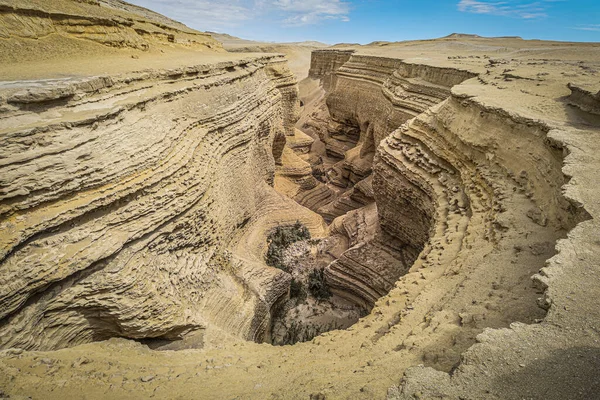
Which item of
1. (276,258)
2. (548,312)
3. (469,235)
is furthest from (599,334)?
(276,258)

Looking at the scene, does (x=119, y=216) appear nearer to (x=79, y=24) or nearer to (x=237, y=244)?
(x=237, y=244)

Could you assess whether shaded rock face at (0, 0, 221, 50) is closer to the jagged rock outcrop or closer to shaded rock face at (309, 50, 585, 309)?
the jagged rock outcrop

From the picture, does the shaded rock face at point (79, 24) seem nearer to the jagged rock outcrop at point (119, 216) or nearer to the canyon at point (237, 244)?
the canyon at point (237, 244)

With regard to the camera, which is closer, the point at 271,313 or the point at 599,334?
the point at 599,334

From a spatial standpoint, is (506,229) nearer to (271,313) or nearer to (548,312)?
(548,312)

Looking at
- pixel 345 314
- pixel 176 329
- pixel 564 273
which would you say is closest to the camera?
pixel 564 273

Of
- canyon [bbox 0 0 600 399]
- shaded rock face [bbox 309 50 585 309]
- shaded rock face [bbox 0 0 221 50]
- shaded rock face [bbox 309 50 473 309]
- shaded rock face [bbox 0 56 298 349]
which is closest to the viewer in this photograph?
canyon [bbox 0 0 600 399]

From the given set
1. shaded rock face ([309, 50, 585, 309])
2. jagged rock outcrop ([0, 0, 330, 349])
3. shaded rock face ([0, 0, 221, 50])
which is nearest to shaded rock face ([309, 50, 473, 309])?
shaded rock face ([309, 50, 585, 309])
